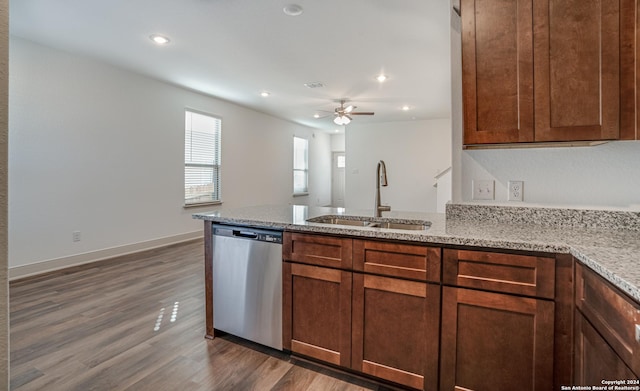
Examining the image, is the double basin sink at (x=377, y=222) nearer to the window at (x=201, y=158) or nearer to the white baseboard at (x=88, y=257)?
the white baseboard at (x=88, y=257)

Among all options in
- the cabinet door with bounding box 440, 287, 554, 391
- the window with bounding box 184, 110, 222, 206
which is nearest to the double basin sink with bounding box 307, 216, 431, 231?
the cabinet door with bounding box 440, 287, 554, 391

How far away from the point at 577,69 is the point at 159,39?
11.9 feet

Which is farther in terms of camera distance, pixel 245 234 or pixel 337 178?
pixel 337 178

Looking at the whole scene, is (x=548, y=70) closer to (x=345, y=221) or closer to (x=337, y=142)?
(x=345, y=221)

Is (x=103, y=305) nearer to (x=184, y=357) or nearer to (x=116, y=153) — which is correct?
(x=184, y=357)

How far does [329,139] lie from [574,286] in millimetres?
9640

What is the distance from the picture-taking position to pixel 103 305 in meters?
2.81

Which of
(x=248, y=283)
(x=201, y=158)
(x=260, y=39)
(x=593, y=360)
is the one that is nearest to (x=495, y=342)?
(x=593, y=360)

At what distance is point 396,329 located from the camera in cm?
161

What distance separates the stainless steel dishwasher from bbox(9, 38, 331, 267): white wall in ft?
9.48

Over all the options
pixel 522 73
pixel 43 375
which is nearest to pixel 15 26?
pixel 43 375

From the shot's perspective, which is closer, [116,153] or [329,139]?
[116,153]

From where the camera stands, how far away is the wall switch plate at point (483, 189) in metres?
1.92

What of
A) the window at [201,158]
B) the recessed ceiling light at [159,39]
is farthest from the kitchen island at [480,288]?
the window at [201,158]
